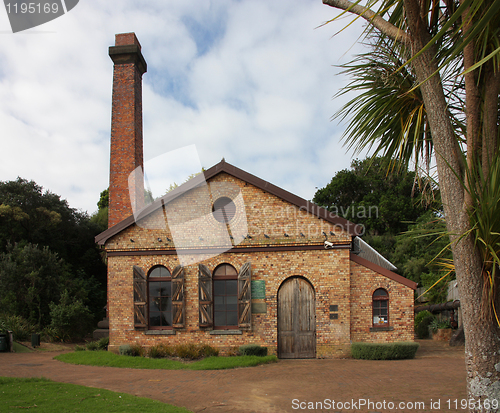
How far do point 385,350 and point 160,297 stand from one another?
750 cm

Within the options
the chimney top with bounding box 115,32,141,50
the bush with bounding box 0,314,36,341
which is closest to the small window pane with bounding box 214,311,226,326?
the bush with bounding box 0,314,36,341

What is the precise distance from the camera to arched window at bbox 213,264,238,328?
12.9m

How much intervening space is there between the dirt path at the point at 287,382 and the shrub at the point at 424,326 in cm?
739

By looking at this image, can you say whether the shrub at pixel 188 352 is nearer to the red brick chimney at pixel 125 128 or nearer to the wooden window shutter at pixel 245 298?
the wooden window shutter at pixel 245 298

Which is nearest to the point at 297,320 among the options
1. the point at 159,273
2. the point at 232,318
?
the point at 232,318

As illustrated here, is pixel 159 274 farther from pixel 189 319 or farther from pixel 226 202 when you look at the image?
pixel 226 202

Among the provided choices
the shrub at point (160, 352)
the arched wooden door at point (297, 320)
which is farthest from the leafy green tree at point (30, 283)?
the arched wooden door at point (297, 320)

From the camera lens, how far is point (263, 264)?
1287 centimetres

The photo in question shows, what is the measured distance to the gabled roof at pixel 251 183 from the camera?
12.6 metres

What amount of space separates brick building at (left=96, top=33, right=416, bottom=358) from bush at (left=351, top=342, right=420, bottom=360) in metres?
0.49

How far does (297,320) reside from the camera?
12.7m

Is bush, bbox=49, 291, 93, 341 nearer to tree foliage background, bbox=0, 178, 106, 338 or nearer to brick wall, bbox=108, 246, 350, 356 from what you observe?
tree foliage background, bbox=0, 178, 106, 338

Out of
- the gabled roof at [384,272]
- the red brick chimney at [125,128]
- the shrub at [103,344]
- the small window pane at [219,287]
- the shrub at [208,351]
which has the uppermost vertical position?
the red brick chimney at [125,128]

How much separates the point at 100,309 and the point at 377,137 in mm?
22128
